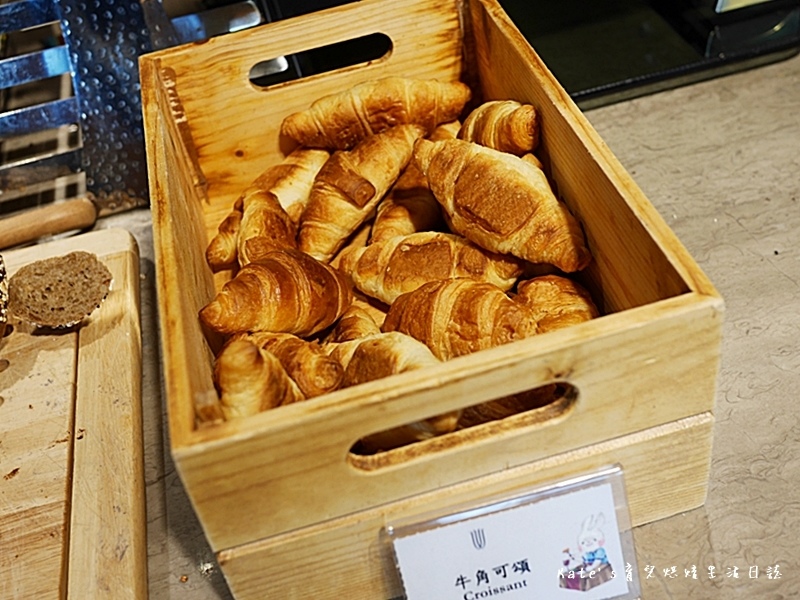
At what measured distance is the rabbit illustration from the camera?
2.21ft

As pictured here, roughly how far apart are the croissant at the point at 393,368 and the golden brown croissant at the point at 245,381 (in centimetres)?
8

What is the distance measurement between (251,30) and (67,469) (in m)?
0.56

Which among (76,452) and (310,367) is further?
(76,452)

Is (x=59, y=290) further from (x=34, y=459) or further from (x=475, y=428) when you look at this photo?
(x=475, y=428)

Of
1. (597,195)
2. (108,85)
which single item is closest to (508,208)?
(597,195)

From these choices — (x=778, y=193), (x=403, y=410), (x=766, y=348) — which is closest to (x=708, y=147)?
(x=778, y=193)

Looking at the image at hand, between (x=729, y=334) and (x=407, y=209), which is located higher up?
(x=407, y=209)

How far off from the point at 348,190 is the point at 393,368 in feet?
1.14

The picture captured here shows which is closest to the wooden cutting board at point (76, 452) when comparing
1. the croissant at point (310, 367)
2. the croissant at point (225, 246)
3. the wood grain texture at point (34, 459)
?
the wood grain texture at point (34, 459)

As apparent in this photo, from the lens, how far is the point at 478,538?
0.66 metres

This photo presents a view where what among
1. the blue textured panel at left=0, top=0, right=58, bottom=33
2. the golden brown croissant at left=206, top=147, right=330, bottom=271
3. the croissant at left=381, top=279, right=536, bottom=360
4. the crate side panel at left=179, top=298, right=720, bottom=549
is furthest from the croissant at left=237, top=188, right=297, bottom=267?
the blue textured panel at left=0, top=0, right=58, bottom=33

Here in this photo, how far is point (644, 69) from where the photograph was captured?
1.35 m

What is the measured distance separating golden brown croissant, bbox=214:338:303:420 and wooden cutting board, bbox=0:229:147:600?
0.27 meters

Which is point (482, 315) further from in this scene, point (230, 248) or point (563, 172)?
point (230, 248)
